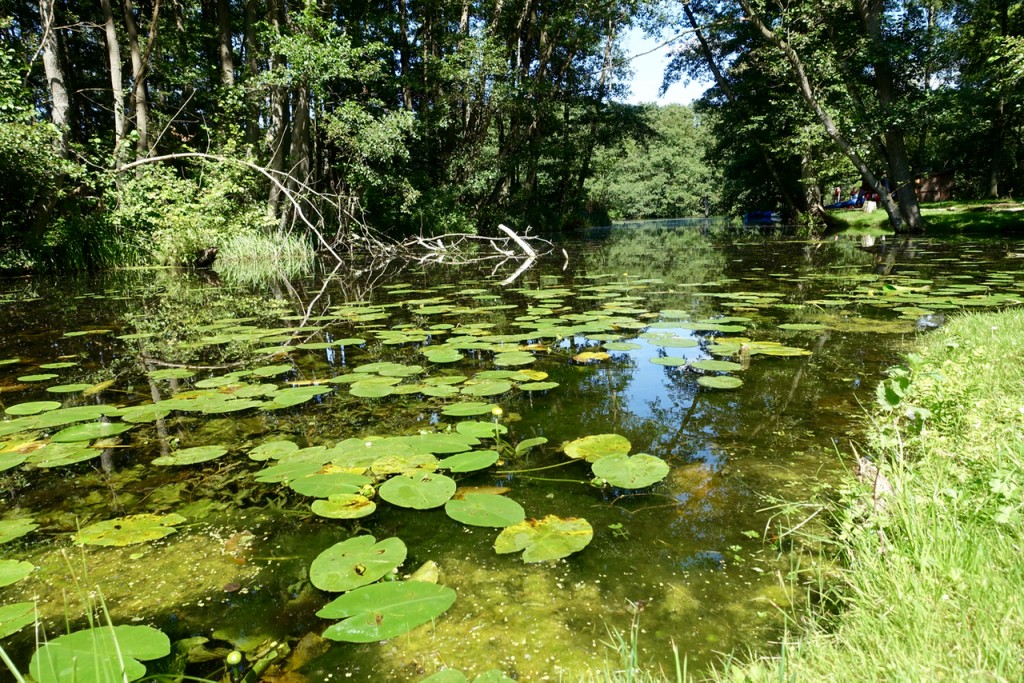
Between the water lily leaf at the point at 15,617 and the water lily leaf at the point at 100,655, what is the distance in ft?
0.49

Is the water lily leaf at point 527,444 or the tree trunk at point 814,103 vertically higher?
the tree trunk at point 814,103

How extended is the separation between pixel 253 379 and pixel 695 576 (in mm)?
2326

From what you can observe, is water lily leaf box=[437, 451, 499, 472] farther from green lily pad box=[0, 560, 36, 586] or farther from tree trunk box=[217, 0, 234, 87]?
tree trunk box=[217, 0, 234, 87]

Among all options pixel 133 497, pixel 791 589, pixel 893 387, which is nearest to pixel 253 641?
pixel 133 497

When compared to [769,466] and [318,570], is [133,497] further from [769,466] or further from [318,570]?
[769,466]

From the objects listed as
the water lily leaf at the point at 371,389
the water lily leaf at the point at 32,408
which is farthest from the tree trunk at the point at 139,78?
the water lily leaf at the point at 371,389

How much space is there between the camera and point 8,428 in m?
2.00

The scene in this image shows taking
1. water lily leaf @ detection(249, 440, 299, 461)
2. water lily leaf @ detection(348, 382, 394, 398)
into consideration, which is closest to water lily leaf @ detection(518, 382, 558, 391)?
water lily leaf @ detection(348, 382, 394, 398)

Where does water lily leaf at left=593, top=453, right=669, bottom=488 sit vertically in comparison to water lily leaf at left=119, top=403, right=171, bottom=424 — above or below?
below

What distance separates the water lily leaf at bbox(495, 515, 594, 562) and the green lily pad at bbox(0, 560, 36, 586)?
42.8 inches

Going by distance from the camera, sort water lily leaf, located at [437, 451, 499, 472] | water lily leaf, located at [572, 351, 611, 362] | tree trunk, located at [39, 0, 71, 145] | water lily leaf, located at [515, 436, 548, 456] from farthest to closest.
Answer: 1. tree trunk, located at [39, 0, 71, 145]
2. water lily leaf, located at [572, 351, 611, 362]
3. water lily leaf, located at [515, 436, 548, 456]
4. water lily leaf, located at [437, 451, 499, 472]

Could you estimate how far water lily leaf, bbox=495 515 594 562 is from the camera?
1.21 m

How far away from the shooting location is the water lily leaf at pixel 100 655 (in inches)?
A: 31.6

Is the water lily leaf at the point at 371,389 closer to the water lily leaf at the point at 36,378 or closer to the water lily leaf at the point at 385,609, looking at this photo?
the water lily leaf at the point at 385,609
